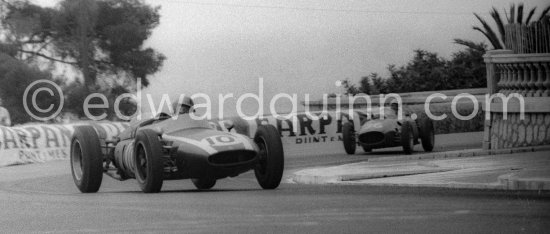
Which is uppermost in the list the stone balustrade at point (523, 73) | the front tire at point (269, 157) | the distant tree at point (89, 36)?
the distant tree at point (89, 36)

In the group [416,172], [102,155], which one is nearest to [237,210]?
[102,155]

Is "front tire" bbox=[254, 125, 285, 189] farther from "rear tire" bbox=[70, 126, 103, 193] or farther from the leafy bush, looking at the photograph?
the leafy bush

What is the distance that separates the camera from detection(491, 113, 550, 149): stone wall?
22375mm

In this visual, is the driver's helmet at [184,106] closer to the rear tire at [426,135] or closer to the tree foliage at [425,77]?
the rear tire at [426,135]

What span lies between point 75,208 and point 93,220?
181cm

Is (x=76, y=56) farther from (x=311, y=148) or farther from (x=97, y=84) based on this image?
(x=311, y=148)

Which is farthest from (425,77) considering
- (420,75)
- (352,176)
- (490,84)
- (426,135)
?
(352,176)

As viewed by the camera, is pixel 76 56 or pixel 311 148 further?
pixel 76 56

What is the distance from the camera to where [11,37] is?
43438 mm

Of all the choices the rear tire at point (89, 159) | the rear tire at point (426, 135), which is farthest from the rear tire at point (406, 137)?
the rear tire at point (89, 159)

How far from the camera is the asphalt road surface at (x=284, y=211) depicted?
10977 millimetres

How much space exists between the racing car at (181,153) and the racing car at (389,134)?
11561 mm

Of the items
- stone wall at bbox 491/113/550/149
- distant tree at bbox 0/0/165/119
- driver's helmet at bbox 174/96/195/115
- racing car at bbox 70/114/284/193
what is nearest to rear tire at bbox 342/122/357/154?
stone wall at bbox 491/113/550/149

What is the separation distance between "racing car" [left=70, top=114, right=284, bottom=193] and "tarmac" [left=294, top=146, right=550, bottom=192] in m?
2.07
